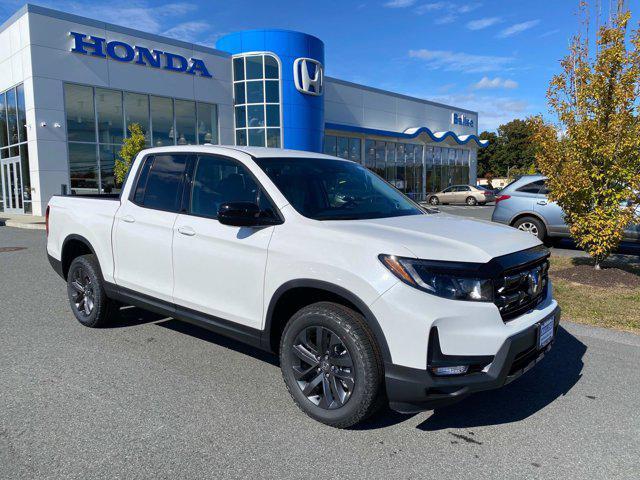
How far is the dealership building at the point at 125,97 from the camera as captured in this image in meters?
19.9

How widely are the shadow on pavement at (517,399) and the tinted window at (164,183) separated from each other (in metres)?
2.71


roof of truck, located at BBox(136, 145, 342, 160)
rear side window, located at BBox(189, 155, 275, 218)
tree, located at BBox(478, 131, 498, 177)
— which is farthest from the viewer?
tree, located at BBox(478, 131, 498, 177)

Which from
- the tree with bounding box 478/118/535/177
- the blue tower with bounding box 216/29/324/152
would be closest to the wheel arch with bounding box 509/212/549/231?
the blue tower with bounding box 216/29/324/152

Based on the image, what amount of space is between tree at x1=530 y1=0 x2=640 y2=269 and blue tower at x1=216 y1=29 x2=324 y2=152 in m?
18.9

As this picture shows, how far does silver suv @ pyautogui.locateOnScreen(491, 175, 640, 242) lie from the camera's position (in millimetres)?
11154

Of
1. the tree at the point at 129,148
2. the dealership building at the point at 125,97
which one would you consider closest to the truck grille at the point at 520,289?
the tree at the point at 129,148

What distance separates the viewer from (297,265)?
10.8 ft

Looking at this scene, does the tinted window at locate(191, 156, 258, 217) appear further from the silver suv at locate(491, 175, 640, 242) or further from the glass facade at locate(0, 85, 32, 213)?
the glass facade at locate(0, 85, 32, 213)

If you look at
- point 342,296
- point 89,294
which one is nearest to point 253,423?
point 342,296

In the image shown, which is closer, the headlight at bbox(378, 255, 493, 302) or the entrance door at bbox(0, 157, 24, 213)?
the headlight at bbox(378, 255, 493, 302)

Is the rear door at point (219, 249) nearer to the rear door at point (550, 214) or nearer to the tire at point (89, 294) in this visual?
the tire at point (89, 294)

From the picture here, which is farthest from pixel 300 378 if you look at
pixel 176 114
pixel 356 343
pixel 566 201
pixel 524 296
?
pixel 176 114

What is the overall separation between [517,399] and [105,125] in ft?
70.9

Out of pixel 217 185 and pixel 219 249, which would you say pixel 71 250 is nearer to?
pixel 217 185
